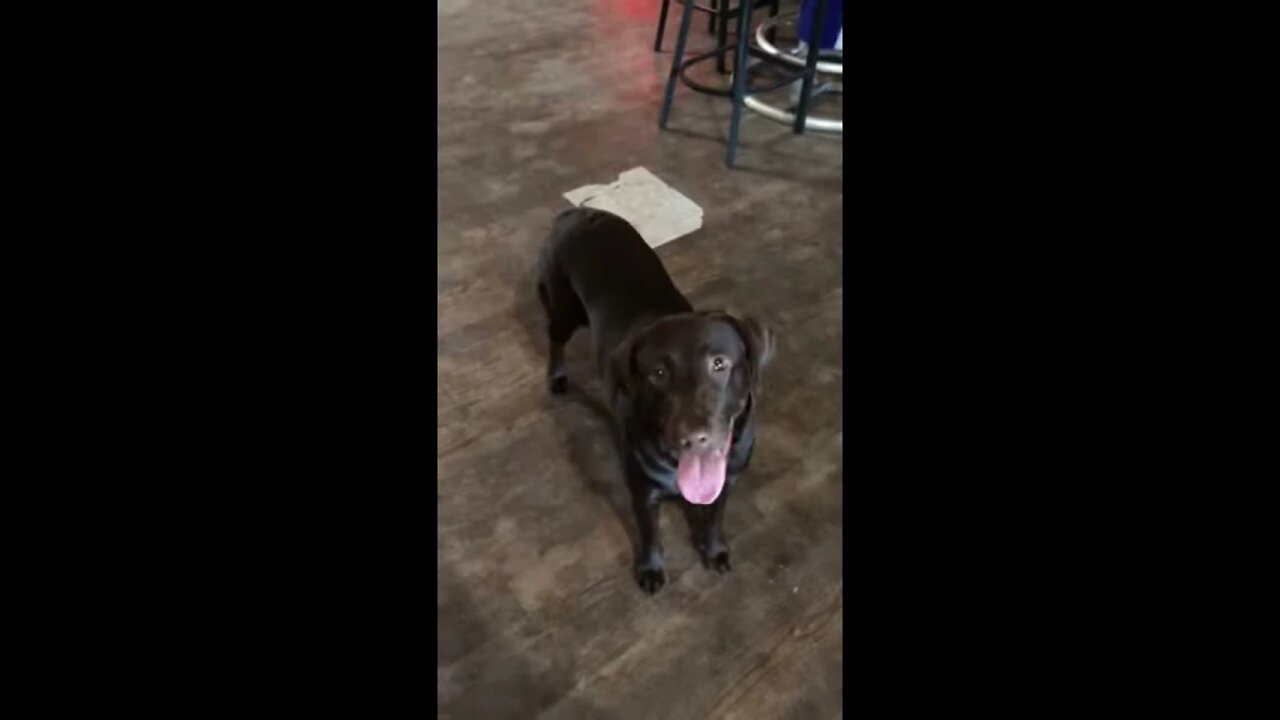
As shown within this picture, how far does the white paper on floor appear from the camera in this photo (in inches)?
127

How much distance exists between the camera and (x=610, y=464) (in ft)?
7.54

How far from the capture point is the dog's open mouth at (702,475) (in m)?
1.72

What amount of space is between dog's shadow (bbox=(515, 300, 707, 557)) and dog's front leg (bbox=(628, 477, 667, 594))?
66mm

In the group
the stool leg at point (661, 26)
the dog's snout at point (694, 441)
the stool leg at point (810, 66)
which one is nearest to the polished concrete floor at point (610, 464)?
the stool leg at point (810, 66)

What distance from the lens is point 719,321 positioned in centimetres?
171

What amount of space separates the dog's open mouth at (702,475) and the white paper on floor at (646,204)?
1.53 meters

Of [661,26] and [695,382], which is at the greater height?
[695,382]

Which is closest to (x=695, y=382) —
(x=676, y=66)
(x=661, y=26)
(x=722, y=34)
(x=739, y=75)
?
(x=739, y=75)

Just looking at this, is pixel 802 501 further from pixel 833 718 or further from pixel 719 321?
pixel 719 321

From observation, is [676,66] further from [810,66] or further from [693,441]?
[693,441]

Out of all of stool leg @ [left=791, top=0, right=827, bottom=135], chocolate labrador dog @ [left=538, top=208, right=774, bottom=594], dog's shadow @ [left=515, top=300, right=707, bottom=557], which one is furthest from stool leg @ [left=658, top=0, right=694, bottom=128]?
chocolate labrador dog @ [left=538, top=208, right=774, bottom=594]

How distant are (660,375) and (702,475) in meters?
0.24
